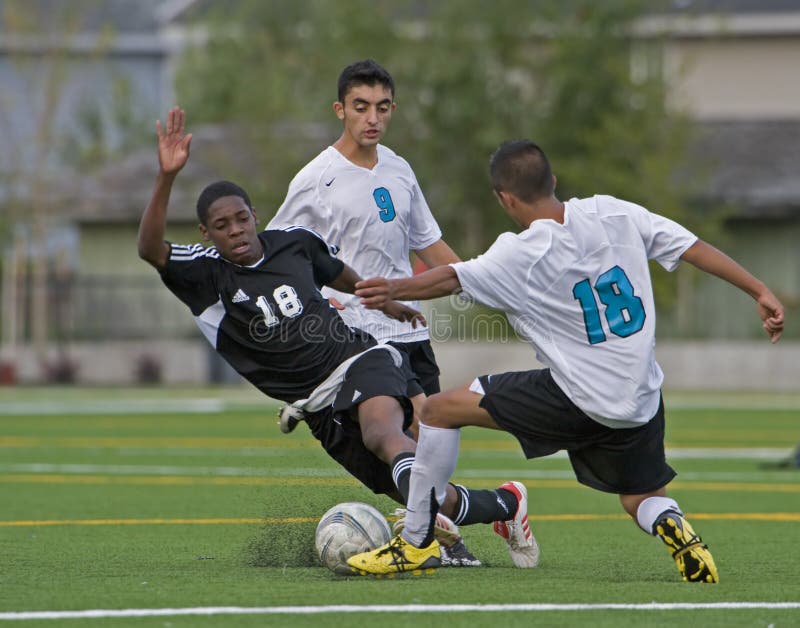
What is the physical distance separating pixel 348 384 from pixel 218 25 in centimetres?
3799

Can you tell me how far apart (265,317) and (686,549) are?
2.36 metres

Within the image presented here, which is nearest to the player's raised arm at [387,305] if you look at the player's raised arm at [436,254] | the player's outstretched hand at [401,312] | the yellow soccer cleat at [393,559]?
the player's outstretched hand at [401,312]

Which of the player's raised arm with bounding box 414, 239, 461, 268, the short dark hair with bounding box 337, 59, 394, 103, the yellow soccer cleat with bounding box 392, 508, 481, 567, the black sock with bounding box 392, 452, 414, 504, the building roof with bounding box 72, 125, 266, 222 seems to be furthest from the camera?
the building roof with bounding box 72, 125, 266, 222

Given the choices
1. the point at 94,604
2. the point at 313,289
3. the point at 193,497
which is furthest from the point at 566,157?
the point at 94,604

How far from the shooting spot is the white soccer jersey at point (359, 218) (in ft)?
27.3

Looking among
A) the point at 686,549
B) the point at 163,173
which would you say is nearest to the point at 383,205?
the point at 163,173

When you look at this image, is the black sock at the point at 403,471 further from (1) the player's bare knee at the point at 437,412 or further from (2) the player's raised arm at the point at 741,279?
(2) the player's raised arm at the point at 741,279

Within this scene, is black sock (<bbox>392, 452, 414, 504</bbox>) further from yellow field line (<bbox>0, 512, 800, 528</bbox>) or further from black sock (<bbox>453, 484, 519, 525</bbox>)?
yellow field line (<bbox>0, 512, 800, 528</bbox>)

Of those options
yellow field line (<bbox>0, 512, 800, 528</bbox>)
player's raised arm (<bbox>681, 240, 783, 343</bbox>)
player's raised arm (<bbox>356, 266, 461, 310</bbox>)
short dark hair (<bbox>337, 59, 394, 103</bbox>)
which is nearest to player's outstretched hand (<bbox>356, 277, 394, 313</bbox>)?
player's raised arm (<bbox>356, 266, 461, 310</bbox>)

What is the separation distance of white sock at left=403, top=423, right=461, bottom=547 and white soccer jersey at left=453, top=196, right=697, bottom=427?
2.03ft

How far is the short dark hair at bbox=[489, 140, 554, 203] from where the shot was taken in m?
6.64

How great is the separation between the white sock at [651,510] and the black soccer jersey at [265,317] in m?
1.69

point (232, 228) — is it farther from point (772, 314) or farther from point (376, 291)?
point (772, 314)

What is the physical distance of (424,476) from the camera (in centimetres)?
691
